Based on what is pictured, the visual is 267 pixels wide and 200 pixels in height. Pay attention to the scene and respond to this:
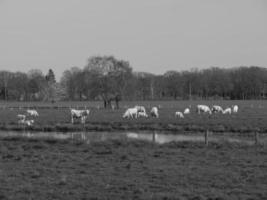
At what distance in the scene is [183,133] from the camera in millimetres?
29328

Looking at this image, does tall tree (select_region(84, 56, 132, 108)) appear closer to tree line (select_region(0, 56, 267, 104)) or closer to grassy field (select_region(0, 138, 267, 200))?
tree line (select_region(0, 56, 267, 104))

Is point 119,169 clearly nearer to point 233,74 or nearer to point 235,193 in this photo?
point 235,193

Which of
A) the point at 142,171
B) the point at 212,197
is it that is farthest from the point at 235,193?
the point at 142,171

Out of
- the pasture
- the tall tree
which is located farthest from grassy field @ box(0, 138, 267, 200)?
the tall tree

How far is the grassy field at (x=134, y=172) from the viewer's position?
9.74 m

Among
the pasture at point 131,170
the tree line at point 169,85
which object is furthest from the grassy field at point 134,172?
the tree line at point 169,85

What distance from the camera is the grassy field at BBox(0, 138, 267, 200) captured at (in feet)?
32.0

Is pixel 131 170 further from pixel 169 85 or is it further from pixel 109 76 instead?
pixel 169 85

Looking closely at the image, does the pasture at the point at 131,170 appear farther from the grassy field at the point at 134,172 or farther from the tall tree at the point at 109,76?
the tall tree at the point at 109,76

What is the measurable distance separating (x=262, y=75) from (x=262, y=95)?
283 inches

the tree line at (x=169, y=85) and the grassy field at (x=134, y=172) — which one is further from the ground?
the tree line at (x=169, y=85)

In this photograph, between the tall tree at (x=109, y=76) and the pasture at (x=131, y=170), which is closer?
the pasture at (x=131, y=170)

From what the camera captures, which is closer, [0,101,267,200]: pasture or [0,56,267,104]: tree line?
[0,101,267,200]: pasture

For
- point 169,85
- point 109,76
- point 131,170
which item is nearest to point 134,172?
point 131,170
